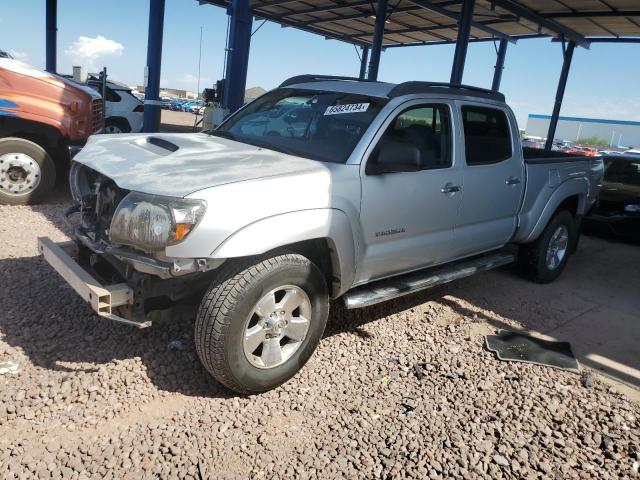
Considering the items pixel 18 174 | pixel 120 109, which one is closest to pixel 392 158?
pixel 18 174

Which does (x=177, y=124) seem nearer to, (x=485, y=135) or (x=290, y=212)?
(x=485, y=135)

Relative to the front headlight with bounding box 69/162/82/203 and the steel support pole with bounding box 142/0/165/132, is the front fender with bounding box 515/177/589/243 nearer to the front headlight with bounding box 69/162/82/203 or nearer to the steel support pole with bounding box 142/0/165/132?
the front headlight with bounding box 69/162/82/203

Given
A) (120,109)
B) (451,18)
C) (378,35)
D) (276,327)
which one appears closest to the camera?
(276,327)

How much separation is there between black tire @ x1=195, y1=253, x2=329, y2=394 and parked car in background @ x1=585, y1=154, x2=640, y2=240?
7068 millimetres

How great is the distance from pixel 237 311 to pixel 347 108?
1.87 metres

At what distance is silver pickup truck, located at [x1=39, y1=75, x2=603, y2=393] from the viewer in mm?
2836

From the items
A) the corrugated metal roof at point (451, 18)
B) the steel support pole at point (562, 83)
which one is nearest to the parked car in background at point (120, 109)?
the corrugated metal roof at point (451, 18)

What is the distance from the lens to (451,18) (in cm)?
1526

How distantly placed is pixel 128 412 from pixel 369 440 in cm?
137

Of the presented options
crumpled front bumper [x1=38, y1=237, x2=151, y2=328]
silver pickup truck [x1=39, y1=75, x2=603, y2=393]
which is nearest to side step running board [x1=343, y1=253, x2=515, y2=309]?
silver pickup truck [x1=39, y1=75, x2=603, y2=393]

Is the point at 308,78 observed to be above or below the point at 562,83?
below

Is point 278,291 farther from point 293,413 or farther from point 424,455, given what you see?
point 424,455

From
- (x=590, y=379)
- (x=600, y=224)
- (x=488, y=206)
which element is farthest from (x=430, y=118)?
(x=600, y=224)

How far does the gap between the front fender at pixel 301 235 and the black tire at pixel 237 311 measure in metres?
0.13
